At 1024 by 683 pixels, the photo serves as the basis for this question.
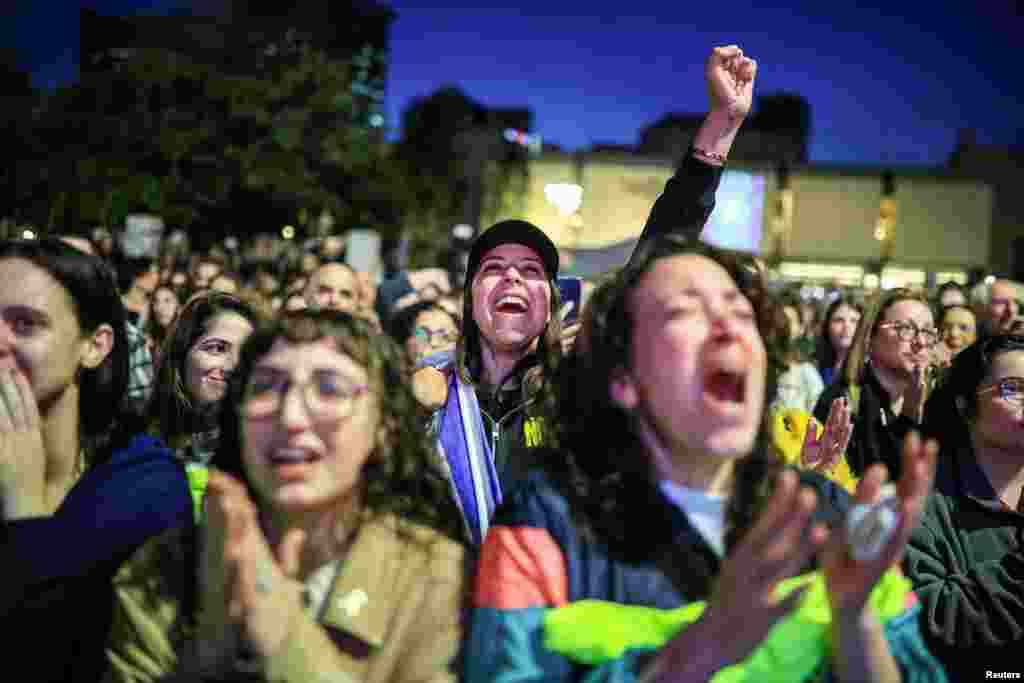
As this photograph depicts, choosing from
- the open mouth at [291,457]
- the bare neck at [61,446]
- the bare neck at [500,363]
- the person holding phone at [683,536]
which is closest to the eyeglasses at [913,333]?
the bare neck at [500,363]

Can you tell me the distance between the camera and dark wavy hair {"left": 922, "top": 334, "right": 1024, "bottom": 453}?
3094 mm

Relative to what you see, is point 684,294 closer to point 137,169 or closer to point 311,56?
point 137,169

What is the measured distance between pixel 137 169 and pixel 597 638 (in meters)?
26.6

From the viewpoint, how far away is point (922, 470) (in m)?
1.60

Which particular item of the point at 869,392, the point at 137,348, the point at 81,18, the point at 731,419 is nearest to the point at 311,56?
the point at 81,18

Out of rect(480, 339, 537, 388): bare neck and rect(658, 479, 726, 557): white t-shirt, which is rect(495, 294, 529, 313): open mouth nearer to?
rect(480, 339, 537, 388): bare neck

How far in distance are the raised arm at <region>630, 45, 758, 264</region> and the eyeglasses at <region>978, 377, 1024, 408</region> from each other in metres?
1.12

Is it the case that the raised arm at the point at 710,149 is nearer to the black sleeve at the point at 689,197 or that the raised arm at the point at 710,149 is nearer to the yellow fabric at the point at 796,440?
the black sleeve at the point at 689,197

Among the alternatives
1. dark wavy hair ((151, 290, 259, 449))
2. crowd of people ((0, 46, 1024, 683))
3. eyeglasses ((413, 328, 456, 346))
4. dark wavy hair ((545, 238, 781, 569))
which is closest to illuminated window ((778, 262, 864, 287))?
eyeglasses ((413, 328, 456, 346))

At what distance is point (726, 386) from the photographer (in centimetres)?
183

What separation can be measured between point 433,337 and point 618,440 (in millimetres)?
3153

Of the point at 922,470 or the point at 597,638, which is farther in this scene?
the point at 597,638

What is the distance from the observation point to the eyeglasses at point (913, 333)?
4.11 metres

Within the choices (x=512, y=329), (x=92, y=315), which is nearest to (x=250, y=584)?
(x=92, y=315)
